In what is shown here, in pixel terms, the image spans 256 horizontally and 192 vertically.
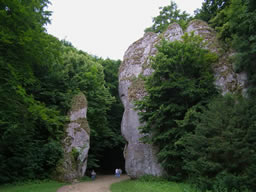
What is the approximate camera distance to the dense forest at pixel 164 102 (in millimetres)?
6945

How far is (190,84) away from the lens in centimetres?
1138

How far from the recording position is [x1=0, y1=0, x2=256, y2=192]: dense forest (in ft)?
22.8

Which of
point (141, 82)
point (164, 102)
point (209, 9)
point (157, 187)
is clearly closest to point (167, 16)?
point (209, 9)

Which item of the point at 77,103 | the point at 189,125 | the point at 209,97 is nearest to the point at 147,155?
the point at 189,125

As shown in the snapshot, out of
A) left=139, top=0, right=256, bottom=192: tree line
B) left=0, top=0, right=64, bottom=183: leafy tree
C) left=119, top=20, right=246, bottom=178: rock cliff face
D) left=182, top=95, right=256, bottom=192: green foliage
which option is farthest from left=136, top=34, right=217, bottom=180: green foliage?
left=0, top=0, right=64, bottom=183: leafy tree

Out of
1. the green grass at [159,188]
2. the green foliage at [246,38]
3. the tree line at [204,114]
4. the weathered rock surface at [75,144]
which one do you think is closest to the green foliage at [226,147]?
the tree line at [204,114]

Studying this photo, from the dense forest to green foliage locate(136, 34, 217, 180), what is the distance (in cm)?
6

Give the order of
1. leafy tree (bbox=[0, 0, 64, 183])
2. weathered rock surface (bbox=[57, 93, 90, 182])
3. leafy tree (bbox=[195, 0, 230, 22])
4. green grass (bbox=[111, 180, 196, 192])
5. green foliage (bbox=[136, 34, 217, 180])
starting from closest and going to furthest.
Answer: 1. leafy tree (bbox=[0, 0, 64, 183])
2. green grass (bbox=[111, 180, 196, 192])
3. green foliage (bbox=[136, 34, 217, 180])
4. weathered rock surface (bbox=[57, 93, 90, 182])
5. leafy tree (bbox=[195, 0, 230, 22])

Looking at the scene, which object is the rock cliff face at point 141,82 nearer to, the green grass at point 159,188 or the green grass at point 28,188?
the green grass at point 159,188

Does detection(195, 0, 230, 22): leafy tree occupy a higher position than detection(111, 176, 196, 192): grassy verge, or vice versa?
detection(195, 0, 230, 22): leafy tree

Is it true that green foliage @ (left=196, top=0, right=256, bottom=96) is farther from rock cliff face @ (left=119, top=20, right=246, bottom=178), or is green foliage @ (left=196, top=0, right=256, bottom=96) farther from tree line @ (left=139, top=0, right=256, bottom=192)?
rock cliff face @ (left=119, top=20, right=246, bottom=178)

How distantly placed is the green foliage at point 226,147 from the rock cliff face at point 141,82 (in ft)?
12.5

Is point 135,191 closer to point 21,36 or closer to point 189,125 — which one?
point 189,125

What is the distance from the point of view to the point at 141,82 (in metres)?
16.6
